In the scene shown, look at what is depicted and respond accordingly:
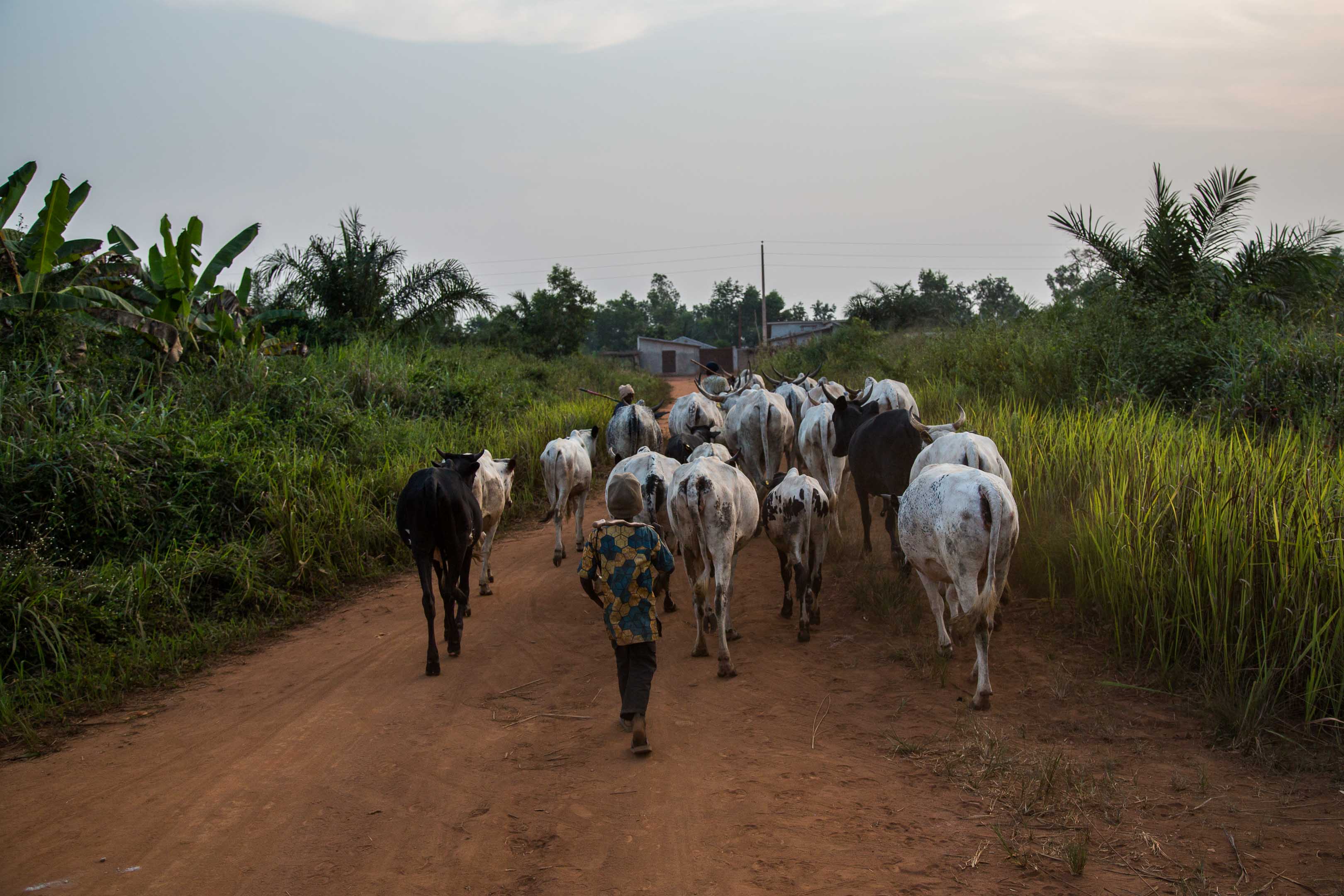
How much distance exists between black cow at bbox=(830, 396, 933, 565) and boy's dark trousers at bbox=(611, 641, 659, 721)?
12.2 ft

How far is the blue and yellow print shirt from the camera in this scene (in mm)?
4988

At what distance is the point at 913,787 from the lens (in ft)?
14.4

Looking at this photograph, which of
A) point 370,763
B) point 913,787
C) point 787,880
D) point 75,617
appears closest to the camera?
point 787,880

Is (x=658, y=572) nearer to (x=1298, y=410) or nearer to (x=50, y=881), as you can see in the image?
(x=50, y=881)

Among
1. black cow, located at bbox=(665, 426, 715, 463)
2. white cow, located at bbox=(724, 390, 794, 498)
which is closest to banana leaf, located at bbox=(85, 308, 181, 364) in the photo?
black cow, located at bbox=(665, 426, 715, 463)

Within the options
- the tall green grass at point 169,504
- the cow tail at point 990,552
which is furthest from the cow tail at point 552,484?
the cow tail at point 990,552

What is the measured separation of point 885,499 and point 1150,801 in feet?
14.9

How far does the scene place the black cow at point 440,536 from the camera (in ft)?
21.2

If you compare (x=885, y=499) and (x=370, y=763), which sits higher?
(x=885, y=499)

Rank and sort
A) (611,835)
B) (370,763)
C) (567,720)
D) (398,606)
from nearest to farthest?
(611,835), (370,763), (567,720), (398,606)

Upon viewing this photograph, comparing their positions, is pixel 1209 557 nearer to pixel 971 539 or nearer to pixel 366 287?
pixel 971 539

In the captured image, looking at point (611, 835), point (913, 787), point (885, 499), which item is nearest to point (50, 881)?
point (611, 835)

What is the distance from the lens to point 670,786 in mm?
4492

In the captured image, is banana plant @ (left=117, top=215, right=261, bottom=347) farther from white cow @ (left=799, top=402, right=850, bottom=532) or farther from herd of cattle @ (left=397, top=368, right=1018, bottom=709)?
white cow @ (left=799, top=402, right=850, bottom=532)
